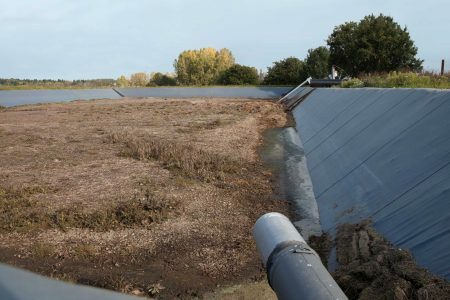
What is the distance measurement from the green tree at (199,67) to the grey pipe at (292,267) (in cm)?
7247

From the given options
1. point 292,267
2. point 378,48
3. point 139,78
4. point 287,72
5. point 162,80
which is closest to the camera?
point 292,267

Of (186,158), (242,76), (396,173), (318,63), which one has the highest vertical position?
(318,63)

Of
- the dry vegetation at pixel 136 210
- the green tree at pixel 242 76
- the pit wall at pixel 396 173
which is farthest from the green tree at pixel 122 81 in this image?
the pit wall at pixel 396 173

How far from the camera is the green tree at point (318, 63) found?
5459 cm

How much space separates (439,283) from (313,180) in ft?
24.8

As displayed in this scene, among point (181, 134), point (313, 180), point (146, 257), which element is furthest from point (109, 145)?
point (146, 257)

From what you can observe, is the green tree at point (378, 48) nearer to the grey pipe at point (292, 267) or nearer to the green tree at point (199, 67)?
the green tree at point (199, 67)

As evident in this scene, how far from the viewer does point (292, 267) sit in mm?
3576

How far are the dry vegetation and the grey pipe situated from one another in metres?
2.96

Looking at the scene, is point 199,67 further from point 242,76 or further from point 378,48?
point 378,48

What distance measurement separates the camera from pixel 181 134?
20.5 m

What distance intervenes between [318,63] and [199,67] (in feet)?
92.3

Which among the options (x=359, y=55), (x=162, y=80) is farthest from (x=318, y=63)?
(x=162, y=80)

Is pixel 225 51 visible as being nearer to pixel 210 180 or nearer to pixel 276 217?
pixel 210 180
